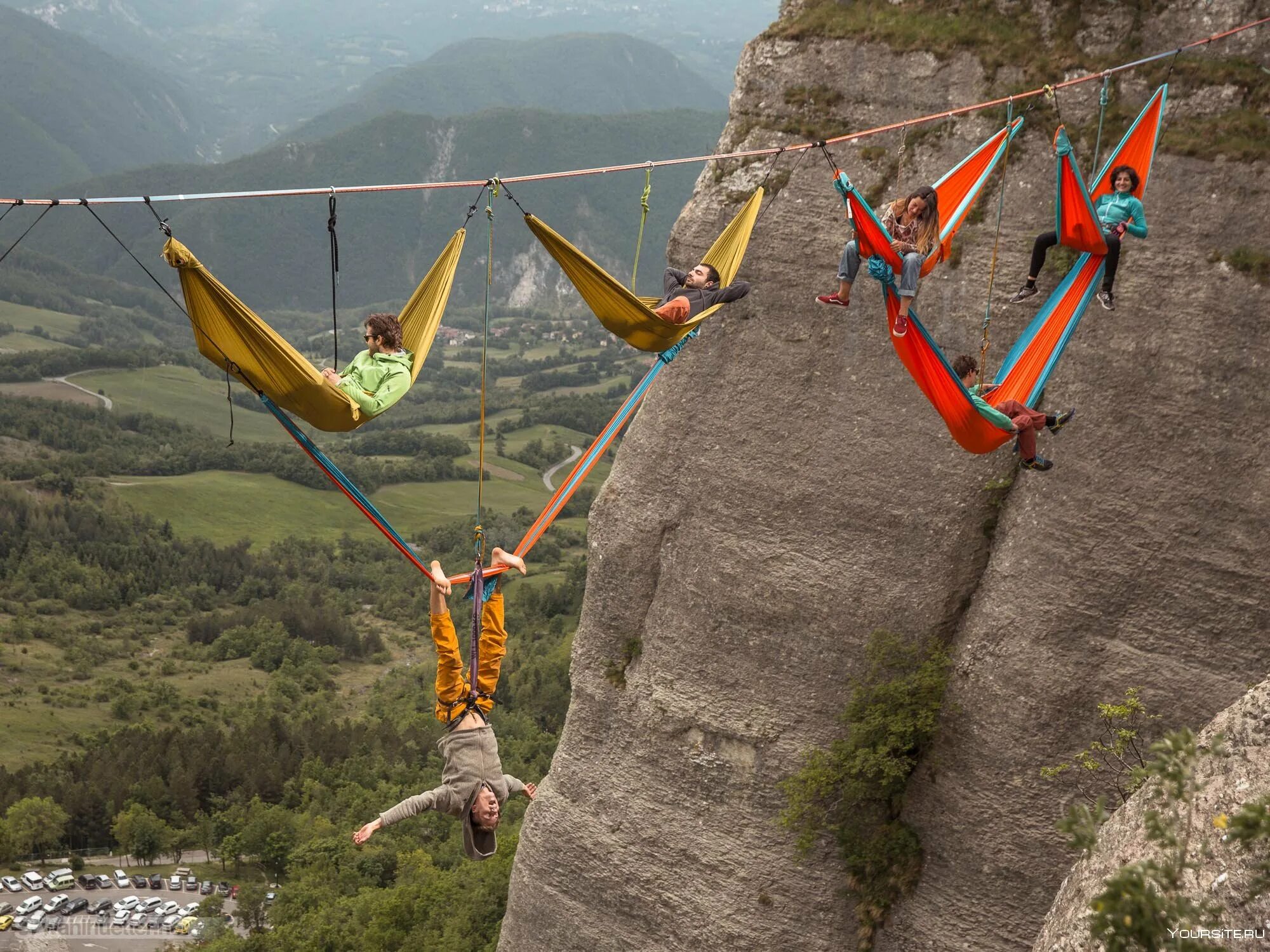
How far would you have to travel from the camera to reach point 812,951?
17719 millimetres

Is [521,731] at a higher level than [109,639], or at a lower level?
higher

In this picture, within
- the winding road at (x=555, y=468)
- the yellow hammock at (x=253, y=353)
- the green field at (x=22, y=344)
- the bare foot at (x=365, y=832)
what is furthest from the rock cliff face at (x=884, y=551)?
the green field at (x=22, y=344)

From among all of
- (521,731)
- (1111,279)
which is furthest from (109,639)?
(1111,279)

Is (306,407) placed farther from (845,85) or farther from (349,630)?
(349,630)

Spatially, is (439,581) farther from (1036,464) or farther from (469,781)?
(1036,464)

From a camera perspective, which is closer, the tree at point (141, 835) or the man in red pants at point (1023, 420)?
the man in red pants at point (1023, 420)

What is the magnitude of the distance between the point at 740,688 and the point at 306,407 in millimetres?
9109

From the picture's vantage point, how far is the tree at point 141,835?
6506 centimetres

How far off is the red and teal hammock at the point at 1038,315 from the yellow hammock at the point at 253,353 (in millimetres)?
4315

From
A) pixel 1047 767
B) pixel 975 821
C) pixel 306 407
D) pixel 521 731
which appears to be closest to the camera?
pixel 306 407

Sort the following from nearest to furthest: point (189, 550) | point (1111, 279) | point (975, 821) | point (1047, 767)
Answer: point (1111, 279) < point (1047, 767) < point (975, 821) < point (189, 550)

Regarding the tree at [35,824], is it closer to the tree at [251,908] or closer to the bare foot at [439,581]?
the tree at [251,908]

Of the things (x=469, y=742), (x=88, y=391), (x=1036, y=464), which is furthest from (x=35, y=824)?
(x=88, y=391)

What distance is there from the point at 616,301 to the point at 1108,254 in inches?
214
